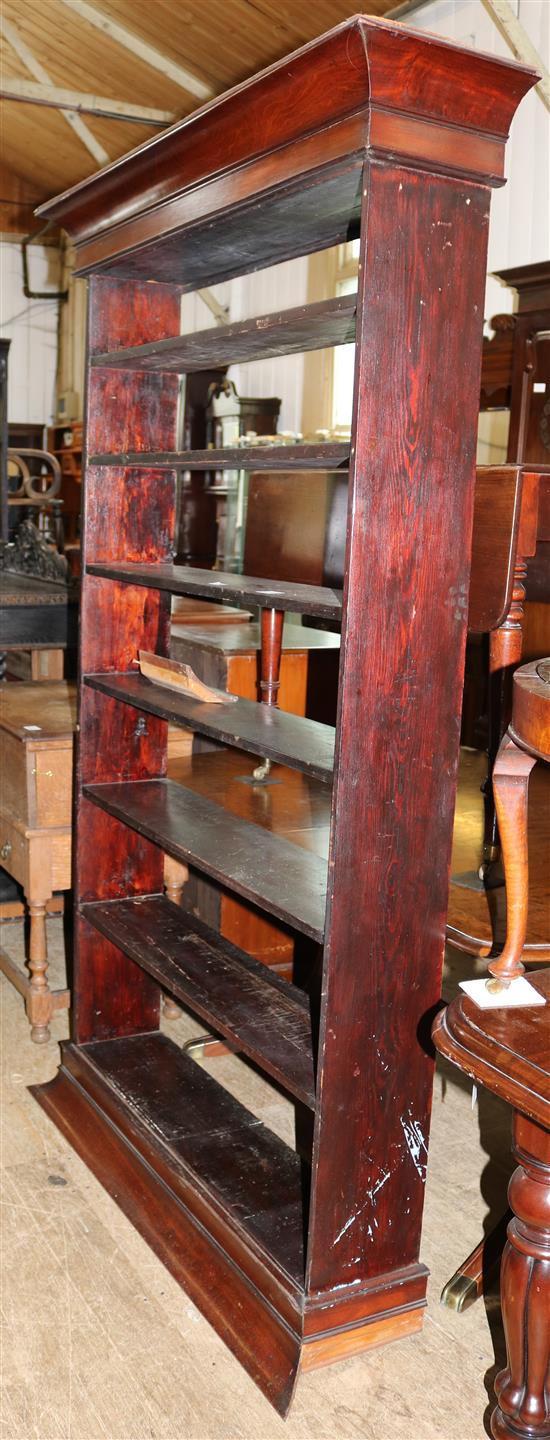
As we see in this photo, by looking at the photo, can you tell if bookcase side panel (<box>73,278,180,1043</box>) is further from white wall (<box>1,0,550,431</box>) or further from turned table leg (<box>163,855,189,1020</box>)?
white wall (<box>1,0,550,431</box>)

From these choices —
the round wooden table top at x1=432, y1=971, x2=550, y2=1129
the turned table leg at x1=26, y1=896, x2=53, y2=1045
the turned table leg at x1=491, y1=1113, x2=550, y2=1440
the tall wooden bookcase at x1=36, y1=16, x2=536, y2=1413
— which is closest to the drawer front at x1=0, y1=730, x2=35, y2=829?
the turned table leg at x1=26, y1=896, x2=53, y2=1045

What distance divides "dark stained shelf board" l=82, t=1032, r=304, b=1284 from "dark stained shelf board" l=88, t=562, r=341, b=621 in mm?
1047

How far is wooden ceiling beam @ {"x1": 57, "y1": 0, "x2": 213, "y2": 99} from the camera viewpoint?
27.2 ft

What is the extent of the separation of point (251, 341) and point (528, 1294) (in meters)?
1.48

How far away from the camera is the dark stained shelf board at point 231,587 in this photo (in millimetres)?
1778

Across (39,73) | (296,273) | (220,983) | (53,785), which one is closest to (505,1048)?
(220,983)

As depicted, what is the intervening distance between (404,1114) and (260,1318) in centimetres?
41

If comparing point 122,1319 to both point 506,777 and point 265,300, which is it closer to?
point 506,777

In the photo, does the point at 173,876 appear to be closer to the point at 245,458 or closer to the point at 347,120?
the point at 245,458

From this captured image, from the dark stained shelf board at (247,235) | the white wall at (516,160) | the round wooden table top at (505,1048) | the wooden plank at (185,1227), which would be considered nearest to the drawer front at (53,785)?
the wooden plank at (185,1227)

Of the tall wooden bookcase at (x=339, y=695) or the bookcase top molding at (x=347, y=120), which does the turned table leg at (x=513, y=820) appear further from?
the bookcase top molding at (x=347, y=120)

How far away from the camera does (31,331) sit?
14883 mm

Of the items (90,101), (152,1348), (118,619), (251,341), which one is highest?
(90,101)

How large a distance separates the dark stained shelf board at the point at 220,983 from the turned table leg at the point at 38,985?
0.43m
